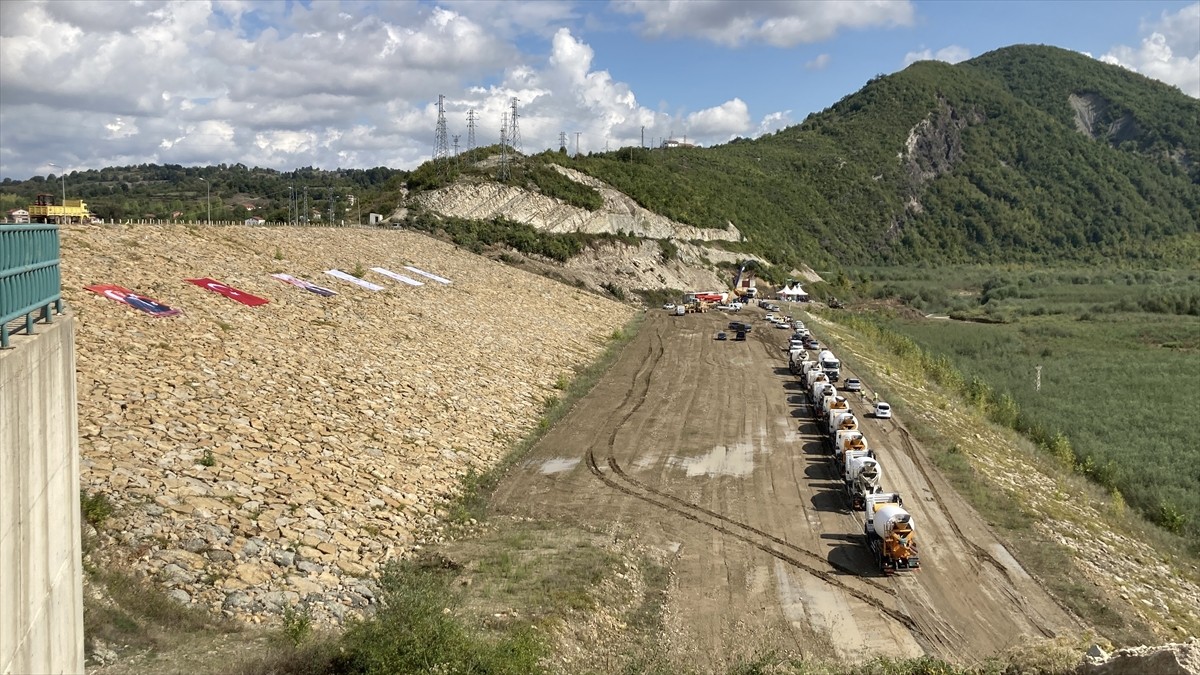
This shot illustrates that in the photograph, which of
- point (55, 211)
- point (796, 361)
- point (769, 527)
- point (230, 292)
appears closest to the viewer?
point (769, 527)

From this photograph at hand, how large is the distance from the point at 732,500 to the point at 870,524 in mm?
5128

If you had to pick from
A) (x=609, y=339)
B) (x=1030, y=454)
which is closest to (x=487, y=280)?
(x=609, y=339)

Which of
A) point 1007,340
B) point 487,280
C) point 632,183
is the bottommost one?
point 1007,340

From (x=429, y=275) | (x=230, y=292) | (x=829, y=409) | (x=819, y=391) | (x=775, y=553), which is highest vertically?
(x=230, y=292)

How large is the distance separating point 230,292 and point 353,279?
1230cm

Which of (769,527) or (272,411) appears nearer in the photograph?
(272,411)

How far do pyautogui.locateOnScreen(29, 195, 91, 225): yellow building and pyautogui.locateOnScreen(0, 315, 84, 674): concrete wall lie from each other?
2493 cm

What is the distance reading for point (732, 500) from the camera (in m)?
27.4

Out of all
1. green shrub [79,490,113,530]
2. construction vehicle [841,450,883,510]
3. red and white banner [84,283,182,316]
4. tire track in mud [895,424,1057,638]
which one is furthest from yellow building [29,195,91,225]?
tire track in mud [895,424,1057,638]

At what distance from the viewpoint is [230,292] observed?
34.2m

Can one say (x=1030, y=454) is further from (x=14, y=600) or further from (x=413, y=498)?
(x=14, y=600)

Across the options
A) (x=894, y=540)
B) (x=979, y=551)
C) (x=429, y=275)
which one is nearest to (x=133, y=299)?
(x=894, y=540)

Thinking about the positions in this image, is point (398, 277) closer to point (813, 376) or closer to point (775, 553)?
point (813, 376)

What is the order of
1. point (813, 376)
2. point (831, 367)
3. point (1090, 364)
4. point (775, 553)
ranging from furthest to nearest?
point (1090, 364), point (831, 367), point (813, 376), point (775, 553)
